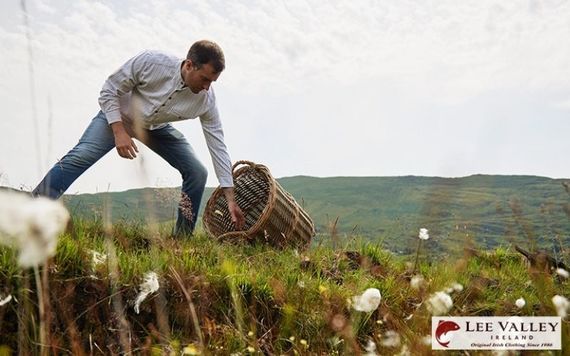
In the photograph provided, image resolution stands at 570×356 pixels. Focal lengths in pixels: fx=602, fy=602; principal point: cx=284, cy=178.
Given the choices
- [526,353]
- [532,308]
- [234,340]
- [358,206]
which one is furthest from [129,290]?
[358,206]

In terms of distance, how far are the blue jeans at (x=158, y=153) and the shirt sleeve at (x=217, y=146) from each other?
26cm

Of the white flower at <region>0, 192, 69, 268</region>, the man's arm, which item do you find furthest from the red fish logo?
the man's arm

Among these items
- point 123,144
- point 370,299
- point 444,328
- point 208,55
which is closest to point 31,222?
point 370,299

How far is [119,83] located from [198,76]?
2.42 ft

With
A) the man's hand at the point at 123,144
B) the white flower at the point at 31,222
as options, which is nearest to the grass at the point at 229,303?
the man's hand at the point at 123,144

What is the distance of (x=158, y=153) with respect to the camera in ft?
19.6

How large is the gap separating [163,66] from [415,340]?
12.6ft

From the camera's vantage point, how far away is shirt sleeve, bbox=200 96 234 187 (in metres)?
5.79

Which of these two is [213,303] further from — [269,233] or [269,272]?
[269,233]

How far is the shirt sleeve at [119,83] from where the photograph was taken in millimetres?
5121

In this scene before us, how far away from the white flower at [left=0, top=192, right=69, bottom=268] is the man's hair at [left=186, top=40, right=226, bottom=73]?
3.97m

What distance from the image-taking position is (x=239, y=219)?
562 cm

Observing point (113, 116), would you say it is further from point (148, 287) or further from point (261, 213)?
point (148, 287)

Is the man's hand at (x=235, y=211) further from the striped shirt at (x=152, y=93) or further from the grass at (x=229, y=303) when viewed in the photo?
the grass at (x=229, y=303)
